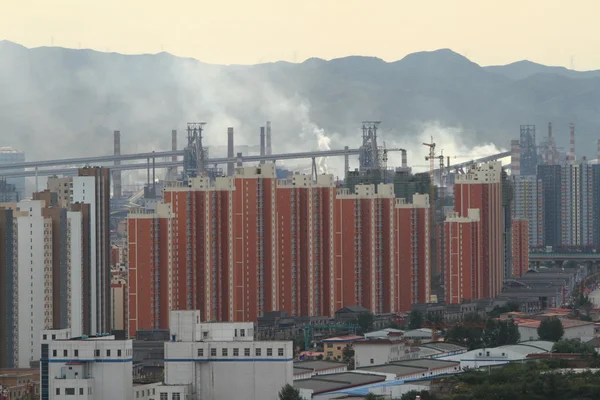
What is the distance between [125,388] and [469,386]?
3.56 meters

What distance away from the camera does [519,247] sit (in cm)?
4988

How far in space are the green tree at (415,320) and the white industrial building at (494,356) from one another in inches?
350

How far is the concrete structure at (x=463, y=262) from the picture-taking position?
39.9 m

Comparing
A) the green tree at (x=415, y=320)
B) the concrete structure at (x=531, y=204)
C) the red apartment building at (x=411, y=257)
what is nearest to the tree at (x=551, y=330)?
the green tree at (x=415, y=320)

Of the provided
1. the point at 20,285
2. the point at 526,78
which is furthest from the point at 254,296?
the point at 526,78

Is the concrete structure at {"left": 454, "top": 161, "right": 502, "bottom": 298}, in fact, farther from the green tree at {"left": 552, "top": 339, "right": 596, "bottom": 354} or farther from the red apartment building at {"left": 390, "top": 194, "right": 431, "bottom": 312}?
the green tree at {"left": 552, "top": 339, "right": 596, "bottom": 354}

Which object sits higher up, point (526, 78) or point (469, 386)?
point (526, 78)

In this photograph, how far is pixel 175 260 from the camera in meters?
33.7

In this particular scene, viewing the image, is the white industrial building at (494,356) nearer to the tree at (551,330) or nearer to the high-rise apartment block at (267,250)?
the tree at (551,330)

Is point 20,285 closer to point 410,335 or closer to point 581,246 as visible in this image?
point 410,335

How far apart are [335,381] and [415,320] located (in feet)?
46.4

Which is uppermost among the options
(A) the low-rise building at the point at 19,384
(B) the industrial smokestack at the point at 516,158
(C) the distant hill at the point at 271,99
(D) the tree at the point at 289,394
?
(C) the distant hill at the point at 271,99

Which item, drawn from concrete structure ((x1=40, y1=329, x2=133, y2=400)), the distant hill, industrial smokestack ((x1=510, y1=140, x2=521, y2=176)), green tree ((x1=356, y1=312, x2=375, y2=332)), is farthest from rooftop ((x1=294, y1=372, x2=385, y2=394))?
the distant hill

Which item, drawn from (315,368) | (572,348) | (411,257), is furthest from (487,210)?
(315,368)
